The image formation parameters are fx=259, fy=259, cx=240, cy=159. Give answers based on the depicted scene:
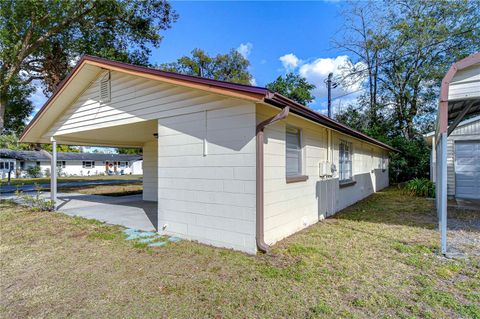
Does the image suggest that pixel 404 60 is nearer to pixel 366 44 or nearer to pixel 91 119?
pixel 366 44

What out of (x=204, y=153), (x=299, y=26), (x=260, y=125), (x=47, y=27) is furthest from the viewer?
(x=299, y=26)

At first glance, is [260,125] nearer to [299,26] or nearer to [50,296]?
[50,296]

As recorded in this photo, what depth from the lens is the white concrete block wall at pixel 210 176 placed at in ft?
13.9

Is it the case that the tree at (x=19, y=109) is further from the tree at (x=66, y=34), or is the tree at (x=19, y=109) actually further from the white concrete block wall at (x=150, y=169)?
the white concrete block wall at (x=150, y=169)

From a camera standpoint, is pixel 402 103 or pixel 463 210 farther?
pixel 402 103

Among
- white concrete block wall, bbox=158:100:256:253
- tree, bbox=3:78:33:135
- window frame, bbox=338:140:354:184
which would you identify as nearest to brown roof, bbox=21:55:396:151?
white concrete block wall, bbox=158:100:256:253

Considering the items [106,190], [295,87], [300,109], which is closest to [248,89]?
[300,109]

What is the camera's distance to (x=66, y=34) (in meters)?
12.7

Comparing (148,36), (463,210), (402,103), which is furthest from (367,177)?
(148,36)

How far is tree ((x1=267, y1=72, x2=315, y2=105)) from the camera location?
23609 mm

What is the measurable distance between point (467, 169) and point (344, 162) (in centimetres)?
647

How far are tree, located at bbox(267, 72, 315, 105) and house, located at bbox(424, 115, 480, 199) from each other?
1352cm

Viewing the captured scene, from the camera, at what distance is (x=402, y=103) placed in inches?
752

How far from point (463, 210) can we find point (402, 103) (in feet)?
44.5
